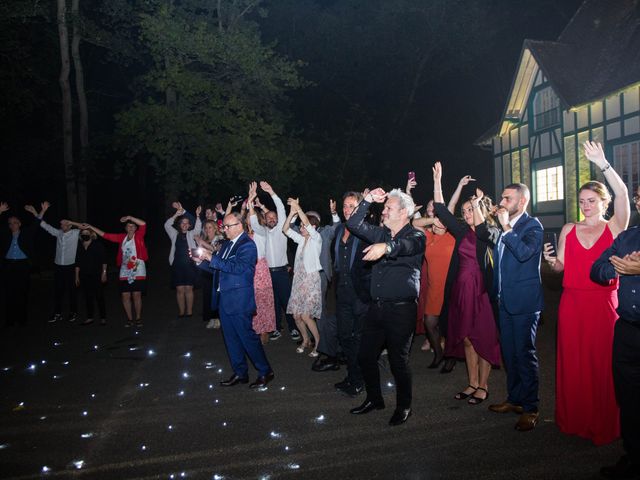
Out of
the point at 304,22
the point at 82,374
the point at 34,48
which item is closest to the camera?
the point at 82,374

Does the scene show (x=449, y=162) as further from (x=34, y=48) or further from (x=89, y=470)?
(x=89, y=470)

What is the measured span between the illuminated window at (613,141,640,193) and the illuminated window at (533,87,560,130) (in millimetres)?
3154

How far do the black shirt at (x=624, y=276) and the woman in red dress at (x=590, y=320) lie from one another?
377 mm

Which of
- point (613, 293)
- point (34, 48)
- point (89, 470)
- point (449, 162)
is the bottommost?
point (89, 470)

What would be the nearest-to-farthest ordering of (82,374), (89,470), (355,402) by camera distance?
1. (89,470)
2. (355,402)
3. (82,374)

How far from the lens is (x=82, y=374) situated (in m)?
7.40

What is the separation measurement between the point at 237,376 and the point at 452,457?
10.0 feet

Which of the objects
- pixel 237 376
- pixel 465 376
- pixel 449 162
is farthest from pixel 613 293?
pixel 449 162

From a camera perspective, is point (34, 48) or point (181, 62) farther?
point (34, 48)

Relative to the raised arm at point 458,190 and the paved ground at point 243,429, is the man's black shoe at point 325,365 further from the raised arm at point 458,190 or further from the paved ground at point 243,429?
the raised arm at point 458,190

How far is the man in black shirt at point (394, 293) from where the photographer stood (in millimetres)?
5156

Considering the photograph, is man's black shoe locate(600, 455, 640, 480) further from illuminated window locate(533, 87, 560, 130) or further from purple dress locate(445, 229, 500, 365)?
illuminated window locate(533, 87, 560, 130)

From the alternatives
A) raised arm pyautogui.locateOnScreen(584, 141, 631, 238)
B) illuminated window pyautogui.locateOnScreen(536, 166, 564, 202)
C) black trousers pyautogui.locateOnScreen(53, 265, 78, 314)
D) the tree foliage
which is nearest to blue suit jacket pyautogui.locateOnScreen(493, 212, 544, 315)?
raised arm pyautogui.locateOnScreen(584, 141, 631, 238)

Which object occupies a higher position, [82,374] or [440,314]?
[440,314]
